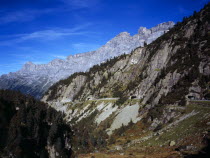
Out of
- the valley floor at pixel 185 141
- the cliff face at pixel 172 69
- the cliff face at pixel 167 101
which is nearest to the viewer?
the valley floor at pixel 185 141

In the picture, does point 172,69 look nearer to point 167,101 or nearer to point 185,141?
point 167,101

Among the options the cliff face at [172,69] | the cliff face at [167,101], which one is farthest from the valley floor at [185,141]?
the cliff face at [172,69]

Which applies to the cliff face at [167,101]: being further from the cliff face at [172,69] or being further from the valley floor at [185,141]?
the valley floor at [185,141]

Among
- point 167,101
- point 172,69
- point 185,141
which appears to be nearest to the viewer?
point 185,141

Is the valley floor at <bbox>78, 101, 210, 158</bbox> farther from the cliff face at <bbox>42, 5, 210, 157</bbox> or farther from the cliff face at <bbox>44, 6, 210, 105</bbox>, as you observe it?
the cliff face at <bbox>44, 6, 210, 105</bbox>

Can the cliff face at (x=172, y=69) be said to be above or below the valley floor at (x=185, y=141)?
above

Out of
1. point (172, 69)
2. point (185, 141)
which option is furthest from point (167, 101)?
point (185, 141)

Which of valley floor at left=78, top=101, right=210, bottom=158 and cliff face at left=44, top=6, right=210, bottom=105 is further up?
cliff face at left=44, top=6, right=210, bottom=105

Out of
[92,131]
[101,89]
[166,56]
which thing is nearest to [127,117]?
[92,131]

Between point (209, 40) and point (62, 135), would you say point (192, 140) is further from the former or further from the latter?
point (209, 40)

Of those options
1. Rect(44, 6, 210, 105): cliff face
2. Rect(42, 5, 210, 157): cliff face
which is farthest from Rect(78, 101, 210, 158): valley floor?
Rect(44, 6, 210, 105): cliff face

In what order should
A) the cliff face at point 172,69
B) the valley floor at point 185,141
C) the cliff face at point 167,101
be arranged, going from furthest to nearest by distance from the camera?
the cliff face at point 172,69
the cliff face at point 167,101
the valley floor at point 185,141

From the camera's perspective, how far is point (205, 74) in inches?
2785

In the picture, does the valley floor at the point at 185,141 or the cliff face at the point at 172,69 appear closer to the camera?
the valley floor at the point at 185,141
